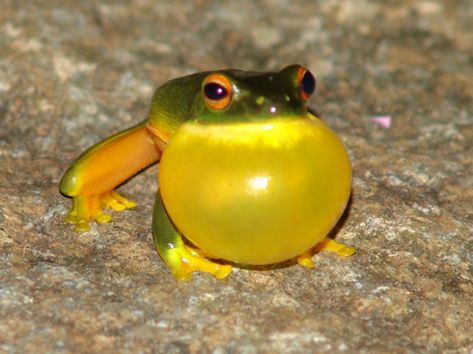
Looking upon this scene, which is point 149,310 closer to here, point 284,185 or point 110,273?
point 110,273

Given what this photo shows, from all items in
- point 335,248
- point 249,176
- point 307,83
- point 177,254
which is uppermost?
point 307,83

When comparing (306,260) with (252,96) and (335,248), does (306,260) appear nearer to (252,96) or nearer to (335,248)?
(335,248)

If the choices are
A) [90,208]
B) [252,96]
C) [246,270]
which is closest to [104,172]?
[90,208]

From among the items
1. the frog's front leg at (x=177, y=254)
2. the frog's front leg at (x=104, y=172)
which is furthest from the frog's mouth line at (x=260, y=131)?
the frog's front leg at (x=104, y=172)

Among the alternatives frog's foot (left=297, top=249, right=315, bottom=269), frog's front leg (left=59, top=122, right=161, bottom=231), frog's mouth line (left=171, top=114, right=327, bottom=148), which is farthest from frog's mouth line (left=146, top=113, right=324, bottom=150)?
frog's front leg (left=59, top=122, right=161, bottom=231)

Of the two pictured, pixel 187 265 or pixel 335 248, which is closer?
pixel 187 265

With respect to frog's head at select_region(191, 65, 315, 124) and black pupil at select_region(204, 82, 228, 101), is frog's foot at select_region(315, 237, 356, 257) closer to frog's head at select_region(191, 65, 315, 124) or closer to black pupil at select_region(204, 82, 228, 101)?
frog's head at select_region(191, 65, 315, 124)
